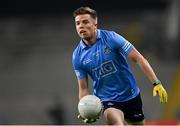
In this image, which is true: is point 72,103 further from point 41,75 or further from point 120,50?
point 120,50

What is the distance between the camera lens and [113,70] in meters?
7.78

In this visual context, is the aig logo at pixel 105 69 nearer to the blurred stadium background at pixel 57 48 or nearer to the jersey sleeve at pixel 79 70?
the jersey sleeve at pixel 79 70

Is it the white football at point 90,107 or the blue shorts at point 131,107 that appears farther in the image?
the blue shorts at point 131,107

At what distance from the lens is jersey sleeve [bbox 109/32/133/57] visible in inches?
301

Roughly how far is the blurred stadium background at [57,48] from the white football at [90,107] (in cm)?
1148

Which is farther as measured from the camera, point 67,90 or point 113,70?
point 67,90

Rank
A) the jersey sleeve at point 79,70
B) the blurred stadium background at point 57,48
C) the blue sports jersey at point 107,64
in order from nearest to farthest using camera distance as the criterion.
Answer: the blue sports jersey at point 107,64
the jersey sleeve at point 79,70
the blurred stadium background at point 57,48

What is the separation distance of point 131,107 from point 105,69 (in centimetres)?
76

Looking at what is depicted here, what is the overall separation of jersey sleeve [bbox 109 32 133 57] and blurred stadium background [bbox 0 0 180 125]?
37.1ft

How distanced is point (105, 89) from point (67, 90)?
12.5 m

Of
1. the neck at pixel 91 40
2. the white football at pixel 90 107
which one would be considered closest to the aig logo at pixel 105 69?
the neck at pixel 91 40

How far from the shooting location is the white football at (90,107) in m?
7.37

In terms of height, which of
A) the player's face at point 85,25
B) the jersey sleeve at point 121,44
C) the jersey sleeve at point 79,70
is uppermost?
the player's face at point 85,25

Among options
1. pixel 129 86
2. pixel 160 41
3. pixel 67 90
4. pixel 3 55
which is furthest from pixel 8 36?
pixel 129 86
